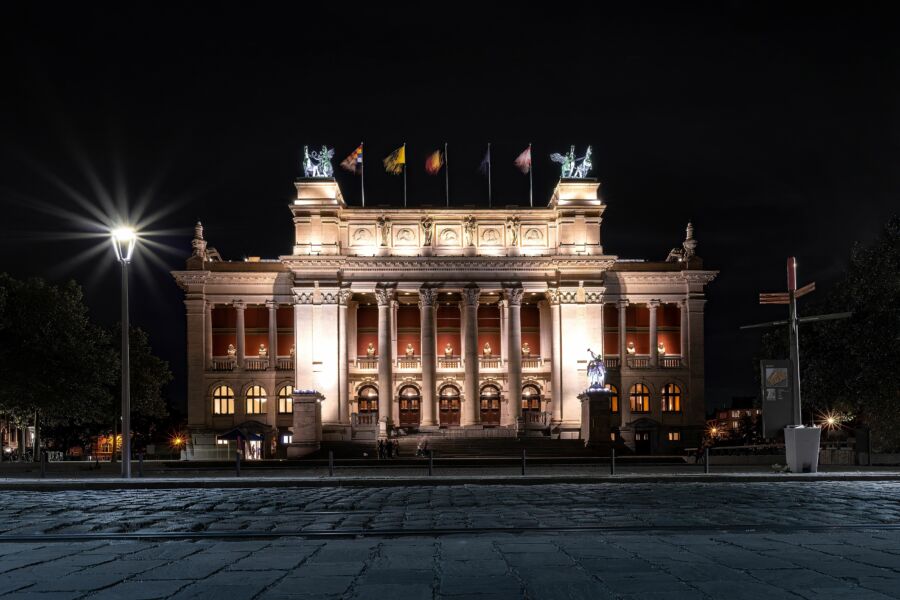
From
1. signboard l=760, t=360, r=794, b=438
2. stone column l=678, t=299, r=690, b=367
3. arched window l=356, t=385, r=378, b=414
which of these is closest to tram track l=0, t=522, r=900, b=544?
signboard l=760, t=360, r=794, b=438

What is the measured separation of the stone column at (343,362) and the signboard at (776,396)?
43897 mm

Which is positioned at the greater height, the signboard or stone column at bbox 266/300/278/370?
stone column at bbox 266/300/278/370

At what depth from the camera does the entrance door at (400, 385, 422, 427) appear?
77.6 metres

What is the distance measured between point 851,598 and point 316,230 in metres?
65.6

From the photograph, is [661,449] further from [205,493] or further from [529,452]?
[205,493]

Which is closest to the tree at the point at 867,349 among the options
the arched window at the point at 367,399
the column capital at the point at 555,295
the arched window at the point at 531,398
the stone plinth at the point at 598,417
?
the stone plinth at the point at 598,417

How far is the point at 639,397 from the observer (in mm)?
78500

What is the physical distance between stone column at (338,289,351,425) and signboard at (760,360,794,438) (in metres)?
43.9

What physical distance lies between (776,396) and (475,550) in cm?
2195

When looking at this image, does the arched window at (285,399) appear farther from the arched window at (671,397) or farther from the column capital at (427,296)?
the arched window at (671,397)

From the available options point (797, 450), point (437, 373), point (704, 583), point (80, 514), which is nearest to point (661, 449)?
point (437, 373)

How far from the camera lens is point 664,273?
78.1 m

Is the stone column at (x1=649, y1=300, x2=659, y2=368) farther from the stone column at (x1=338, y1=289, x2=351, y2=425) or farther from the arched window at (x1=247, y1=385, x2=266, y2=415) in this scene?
the arched window at (x1=247, y1=385, x2=266, y2=415)

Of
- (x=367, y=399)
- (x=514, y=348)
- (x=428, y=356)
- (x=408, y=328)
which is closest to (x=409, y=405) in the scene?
(x=367, y=399)
